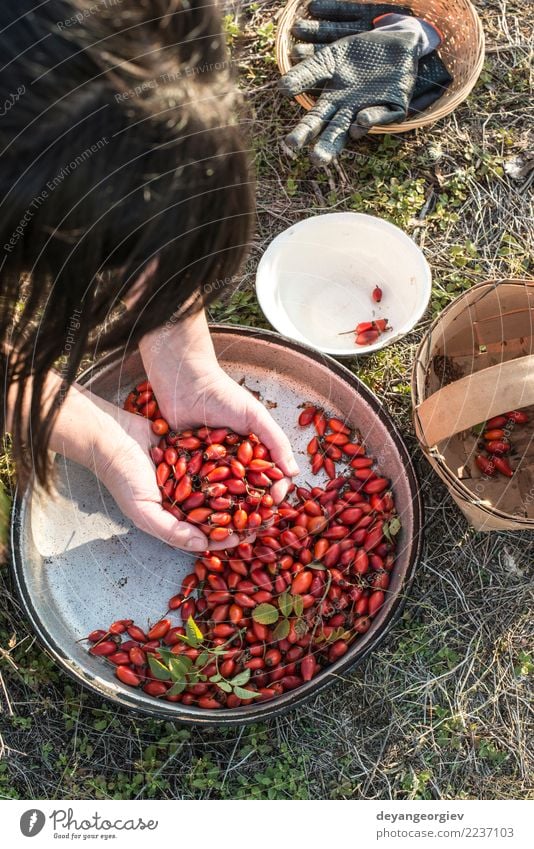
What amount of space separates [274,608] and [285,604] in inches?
1.0

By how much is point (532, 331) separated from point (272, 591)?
2.59 feet

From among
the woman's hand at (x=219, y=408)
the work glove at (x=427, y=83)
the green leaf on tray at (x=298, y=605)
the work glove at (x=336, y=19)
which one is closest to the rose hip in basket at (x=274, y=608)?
the green leaf on tray at (x=298, y=605)

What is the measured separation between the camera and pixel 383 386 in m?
1.81

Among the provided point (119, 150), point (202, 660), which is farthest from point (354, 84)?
point (202, 660)

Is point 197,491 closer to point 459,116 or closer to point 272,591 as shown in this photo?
point 272,591

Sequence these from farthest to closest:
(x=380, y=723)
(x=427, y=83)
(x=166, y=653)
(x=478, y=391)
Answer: (x=427, y=83) → (x=380, y=723) → (x=166, y=653) → (x=478, y=391)

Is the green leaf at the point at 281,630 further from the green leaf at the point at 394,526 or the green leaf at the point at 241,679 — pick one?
the green leaf at the point at 394,526

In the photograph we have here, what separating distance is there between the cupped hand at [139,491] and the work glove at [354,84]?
0.84m

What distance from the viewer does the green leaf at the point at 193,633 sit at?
1458 mm

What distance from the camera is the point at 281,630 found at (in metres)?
1.49

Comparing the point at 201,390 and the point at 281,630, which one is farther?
the point at 201,390

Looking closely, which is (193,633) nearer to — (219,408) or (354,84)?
(219,408)

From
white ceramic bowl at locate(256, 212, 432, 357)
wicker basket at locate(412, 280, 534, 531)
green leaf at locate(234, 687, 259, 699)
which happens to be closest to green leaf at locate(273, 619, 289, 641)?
green leaf at locate(234, 687, 259, 699)
